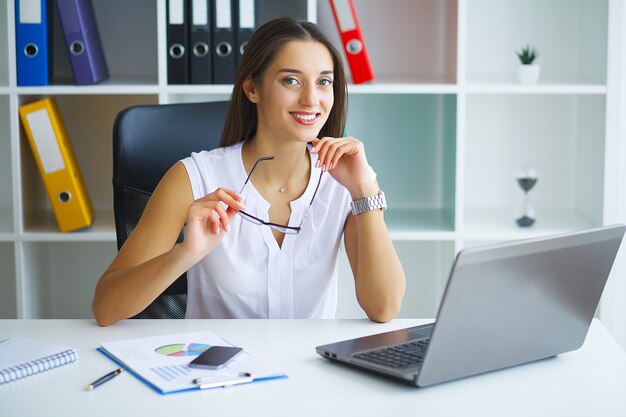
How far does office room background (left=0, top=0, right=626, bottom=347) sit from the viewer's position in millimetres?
2811

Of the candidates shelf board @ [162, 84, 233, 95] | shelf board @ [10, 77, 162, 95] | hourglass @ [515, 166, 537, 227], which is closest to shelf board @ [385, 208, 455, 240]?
hourglass @ [515, 166, 537, 227]

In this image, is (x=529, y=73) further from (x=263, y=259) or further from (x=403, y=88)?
(x=263, y=259)

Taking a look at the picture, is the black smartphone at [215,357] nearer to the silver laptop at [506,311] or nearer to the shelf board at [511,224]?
the silver laptop at [506,311]

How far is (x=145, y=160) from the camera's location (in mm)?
2025

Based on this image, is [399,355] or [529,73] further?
[529,73]

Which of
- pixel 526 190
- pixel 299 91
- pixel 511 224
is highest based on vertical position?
pixel 299 91

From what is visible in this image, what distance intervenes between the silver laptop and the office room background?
146 cm

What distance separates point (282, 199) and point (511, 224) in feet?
4.06

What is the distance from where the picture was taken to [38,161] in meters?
2.75

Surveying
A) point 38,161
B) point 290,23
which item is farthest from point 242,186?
point 38,161

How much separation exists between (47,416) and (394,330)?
1.97ft

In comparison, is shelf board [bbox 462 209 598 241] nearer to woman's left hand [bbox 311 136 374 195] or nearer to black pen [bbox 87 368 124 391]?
woman's left hand [bbox 311 136 374 195]

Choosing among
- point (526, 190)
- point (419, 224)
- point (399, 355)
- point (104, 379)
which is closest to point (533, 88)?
point (526, 190)

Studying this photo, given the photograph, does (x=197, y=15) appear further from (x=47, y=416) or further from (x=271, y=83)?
(x=47, y=416)
